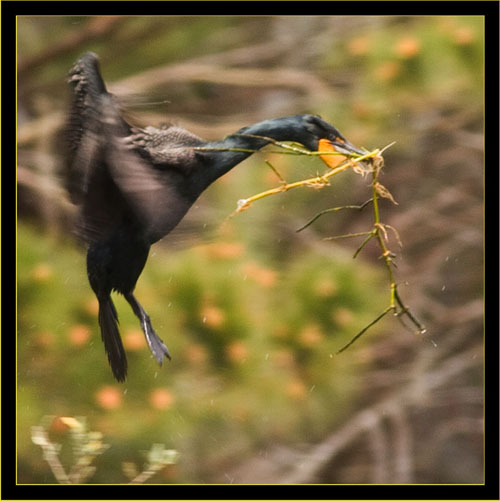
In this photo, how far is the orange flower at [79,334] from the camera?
2592 millimetres

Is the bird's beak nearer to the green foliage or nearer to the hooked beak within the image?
the hooked beak

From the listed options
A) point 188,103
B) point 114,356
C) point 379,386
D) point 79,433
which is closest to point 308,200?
point 188,103

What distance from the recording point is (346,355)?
3.44m

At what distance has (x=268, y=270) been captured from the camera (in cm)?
298

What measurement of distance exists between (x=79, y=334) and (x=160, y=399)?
12.5 inches

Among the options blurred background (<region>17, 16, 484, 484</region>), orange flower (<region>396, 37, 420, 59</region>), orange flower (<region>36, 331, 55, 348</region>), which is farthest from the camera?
orange flower (<region>396, 37, 420, 59</region>)

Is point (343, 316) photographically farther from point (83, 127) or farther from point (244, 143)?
point (83, 127)

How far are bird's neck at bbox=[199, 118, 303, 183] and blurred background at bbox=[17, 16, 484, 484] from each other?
107mm

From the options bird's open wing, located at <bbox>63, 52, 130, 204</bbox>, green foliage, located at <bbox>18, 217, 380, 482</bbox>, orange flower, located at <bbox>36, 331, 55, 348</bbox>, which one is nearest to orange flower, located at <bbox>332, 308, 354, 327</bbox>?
green foliage, located at <bbox>18, 217, 380, 482</bbox>

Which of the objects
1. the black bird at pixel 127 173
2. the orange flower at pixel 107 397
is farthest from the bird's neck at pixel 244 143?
the orange flower at pixel 107 397

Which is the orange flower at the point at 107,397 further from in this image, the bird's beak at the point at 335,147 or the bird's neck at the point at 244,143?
the bird's beak at the point at 335,147

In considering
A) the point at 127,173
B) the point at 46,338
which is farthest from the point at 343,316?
the point at 127,173

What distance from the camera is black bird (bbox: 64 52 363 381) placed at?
2.00m

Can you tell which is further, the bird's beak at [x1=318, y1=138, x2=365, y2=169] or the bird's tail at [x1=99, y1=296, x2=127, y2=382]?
the bird's tail at [x1=99, y1=296, x2=127, y2=382]
